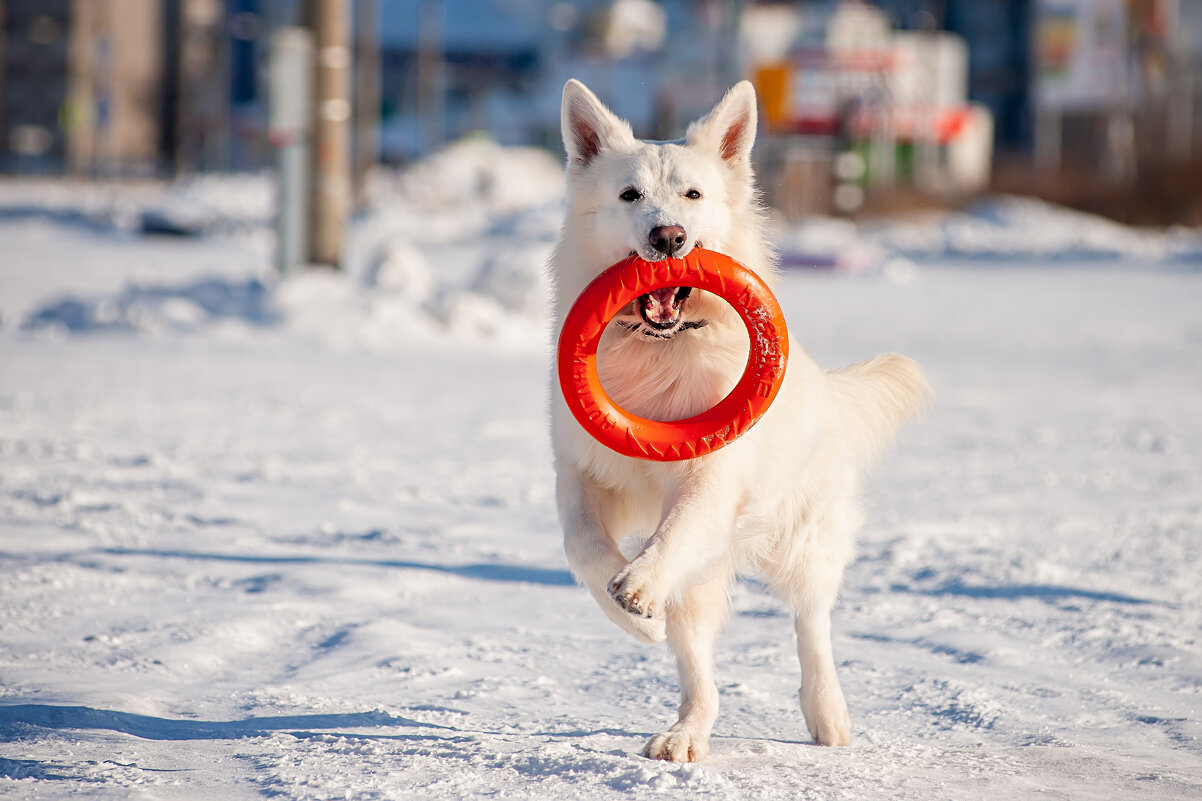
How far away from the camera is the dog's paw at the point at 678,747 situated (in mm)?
2924

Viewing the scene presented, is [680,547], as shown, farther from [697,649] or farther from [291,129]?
[291,129]

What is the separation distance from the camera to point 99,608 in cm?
418

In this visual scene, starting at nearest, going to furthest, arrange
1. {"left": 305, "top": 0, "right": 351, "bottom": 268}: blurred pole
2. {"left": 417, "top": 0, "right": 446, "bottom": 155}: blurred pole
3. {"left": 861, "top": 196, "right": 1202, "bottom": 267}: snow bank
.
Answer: {"left": 305, "top": 0, "right": 351, "bottom": 268}: blurred pole
{"left": 861, "top": 196, "right": 1202, "bottom": 267}: snow bank
{"left": 417, "top": 0, "right": 446, "bottom": 155}: blurred pole

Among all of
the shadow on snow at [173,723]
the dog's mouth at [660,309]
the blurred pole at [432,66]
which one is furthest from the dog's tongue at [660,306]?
the blurred pole at [432,66]

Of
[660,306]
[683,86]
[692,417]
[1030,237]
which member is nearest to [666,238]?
[660,306]

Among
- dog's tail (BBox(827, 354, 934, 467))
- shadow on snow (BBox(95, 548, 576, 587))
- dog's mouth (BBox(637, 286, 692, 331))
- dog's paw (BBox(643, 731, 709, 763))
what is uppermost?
dog's mouth (BBox(637, 286, 692, 331))

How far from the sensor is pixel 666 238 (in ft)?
10.0

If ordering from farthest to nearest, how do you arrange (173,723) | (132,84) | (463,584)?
1. (132,84)
2. (463,584)
3. (173,723)

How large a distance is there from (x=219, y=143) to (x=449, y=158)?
34.6 m

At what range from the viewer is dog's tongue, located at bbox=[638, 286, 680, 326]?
3141mm

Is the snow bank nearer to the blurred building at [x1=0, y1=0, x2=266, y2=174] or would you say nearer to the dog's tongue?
the dog's tongue

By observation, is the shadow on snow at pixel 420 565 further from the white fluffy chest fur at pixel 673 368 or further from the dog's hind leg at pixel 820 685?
the white fluffy chest fur at pixel 673 368

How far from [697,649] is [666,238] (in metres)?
1.07

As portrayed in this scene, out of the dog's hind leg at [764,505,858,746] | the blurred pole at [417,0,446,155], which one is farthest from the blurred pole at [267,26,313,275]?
the blurred pole at [417,0,446,155]
